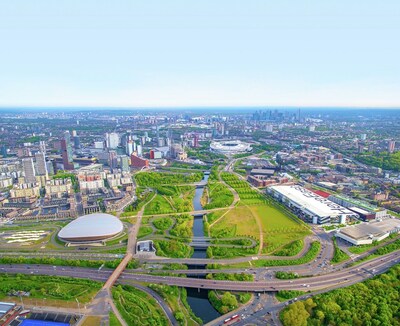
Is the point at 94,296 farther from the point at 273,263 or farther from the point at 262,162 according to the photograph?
the point at 262,162

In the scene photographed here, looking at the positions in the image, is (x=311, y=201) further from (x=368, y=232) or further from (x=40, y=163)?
(x=40, y=163)

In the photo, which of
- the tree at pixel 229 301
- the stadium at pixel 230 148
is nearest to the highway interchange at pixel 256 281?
the tree at pixel 229 301

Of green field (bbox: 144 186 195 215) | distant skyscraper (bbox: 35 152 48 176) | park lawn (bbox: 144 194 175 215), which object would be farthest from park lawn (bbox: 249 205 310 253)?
distant skyscraper (bbox: 35 152 48 176)

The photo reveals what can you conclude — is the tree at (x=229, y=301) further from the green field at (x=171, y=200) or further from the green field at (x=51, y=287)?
the green field at (x=171, y=200)

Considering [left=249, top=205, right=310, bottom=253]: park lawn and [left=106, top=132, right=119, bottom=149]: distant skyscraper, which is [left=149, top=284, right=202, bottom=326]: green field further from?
[left=106, top=132, right=119, bottom=149]: distant skyscraper

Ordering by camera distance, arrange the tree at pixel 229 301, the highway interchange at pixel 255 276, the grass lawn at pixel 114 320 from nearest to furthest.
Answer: the grass lawn at pixel 114 320
the tree at pixel 229 301
the highway interchange at pixel 255 276

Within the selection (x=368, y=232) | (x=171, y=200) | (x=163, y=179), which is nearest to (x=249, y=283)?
(x=368, y=232)
